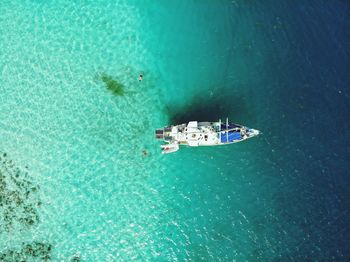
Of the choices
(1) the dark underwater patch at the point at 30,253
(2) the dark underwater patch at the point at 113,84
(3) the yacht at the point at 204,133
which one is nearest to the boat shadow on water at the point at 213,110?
(3) the yacht at the point at 204,133

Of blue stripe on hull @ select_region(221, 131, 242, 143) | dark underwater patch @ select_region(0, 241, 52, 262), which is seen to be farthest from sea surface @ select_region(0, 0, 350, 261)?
blue stripe on hull @ select_region(221, 131, 242, 143)

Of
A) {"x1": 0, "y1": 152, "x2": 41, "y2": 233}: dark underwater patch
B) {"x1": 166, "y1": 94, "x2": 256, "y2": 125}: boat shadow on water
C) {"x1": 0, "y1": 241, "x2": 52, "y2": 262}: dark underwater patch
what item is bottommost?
{"x1": 0, "y1": 241, "x2": 52, "y2": 262}: dark underwater patch

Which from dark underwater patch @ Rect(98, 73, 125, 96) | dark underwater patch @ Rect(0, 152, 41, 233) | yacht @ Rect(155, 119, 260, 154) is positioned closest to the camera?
yacht @ Rect(155, 119, 260, 154)

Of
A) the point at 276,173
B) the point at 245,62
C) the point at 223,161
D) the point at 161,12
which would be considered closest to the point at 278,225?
the point at 276,173

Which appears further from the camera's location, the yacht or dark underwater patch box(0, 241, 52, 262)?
dark underwater patch box(0, 241, 52, 262)

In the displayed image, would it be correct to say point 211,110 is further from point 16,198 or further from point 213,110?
point 16,198

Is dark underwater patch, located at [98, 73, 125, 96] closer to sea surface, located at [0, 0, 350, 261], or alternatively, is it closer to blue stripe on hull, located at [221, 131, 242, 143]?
sea surface, located at [0, 0, 350, 261]

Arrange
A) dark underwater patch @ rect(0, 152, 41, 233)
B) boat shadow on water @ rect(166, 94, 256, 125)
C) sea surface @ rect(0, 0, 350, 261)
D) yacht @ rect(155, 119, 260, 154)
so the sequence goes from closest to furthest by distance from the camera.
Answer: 1. yacht @ rect(155, 119, 260, 154)
2. sea surface @ rect(0, 0, 350, 261)
3. dark underwater patch @ rect(0, 152, 41, 233)
4. boat shadow on water @ rect(166, 94, 256, 125)
